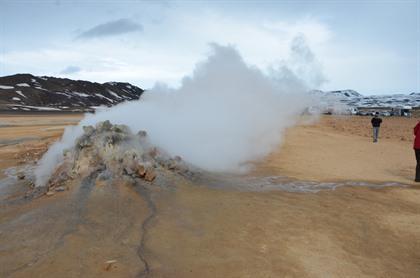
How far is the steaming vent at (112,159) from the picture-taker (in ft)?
24.3

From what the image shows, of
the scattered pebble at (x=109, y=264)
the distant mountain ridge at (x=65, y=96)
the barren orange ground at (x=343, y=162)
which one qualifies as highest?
the distant mountain ridge at (x=65, y=96)

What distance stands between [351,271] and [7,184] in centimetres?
769

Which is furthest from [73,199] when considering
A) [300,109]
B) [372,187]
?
[300,109]

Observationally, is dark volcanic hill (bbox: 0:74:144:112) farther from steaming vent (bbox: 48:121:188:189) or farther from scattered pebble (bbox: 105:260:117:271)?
scattered pebble (bbox: 105:260:117:271)

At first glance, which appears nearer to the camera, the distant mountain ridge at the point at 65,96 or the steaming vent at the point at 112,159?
the steaming vent at the point at 112,159

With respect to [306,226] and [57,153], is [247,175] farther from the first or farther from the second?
[57,153]

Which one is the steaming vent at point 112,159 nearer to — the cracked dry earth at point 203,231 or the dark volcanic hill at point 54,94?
the cracked dry earth at point 203,231

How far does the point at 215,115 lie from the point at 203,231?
6825mm

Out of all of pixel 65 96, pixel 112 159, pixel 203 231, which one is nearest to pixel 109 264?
pixel 203 231

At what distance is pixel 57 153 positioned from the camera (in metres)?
9.05

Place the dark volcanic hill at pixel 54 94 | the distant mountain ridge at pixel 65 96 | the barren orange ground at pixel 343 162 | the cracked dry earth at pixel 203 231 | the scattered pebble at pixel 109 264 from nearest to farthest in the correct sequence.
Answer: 1. the scattered pebble at pixel 109 264
2. the cracked dry earth at pixel 203 231
3. the barren orange ground at pixel 343 162
4. the dark volcanic hill at pixel 54 94
5. the distant mountain ridge at pixel 65 96

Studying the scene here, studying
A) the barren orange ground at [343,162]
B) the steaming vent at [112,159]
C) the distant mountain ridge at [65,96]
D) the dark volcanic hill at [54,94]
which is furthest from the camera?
the distant mountain ridge at [65,96]

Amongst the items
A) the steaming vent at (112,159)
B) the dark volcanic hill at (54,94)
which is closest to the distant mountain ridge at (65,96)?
the dark volcanic hill at (54,94)

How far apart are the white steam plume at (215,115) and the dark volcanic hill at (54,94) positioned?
5549 cm
